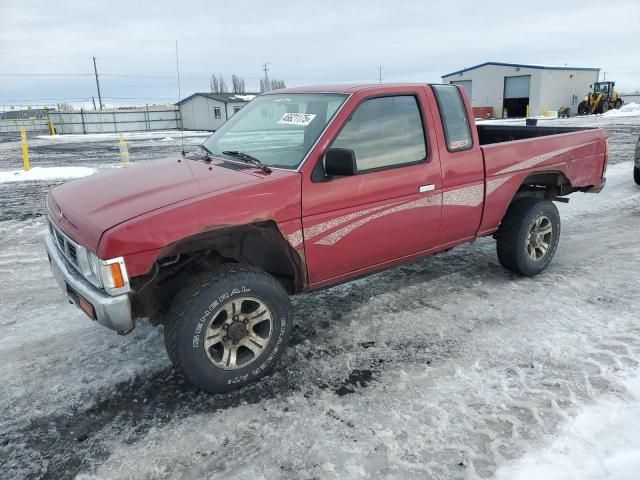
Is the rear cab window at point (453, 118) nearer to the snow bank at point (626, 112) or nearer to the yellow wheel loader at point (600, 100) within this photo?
the snow bank at point (626, 112)

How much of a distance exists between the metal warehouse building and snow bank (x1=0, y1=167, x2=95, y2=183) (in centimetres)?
3540

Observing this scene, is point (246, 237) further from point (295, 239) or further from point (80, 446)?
point (80, 446)

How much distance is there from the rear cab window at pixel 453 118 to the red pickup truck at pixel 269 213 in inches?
0.6

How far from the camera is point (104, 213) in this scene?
293 cm

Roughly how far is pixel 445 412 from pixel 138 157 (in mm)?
17786

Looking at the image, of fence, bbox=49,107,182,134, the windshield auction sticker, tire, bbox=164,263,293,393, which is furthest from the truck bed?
fence, bbox=49,107,182,134

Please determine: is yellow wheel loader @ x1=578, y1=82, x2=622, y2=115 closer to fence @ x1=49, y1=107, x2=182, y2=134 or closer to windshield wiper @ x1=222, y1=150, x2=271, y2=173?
fence @ x1=49, y1=107, x2=182, y2=134

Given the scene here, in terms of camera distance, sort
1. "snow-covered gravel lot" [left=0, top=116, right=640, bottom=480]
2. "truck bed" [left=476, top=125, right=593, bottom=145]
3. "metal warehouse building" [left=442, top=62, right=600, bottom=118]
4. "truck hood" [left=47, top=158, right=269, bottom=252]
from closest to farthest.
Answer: "snow-covered gravel lot" [left=0, top=116, right=640, bottom=480], "truck hood" [left=47, top=158, right=269, bottom=252], "truck bed" [left=476, top=125, right=593, bottom=145], "metal warehouse building" [left=442, top=62, right=600, bottom=118]

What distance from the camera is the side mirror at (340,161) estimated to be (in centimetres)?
319

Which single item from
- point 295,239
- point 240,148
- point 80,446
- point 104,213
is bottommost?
point 80,446

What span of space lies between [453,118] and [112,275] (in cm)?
299

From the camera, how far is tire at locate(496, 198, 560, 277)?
4.74m

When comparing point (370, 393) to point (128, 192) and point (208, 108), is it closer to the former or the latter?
point (128, 192)

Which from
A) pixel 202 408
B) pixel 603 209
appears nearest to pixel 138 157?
pixel 603 209
